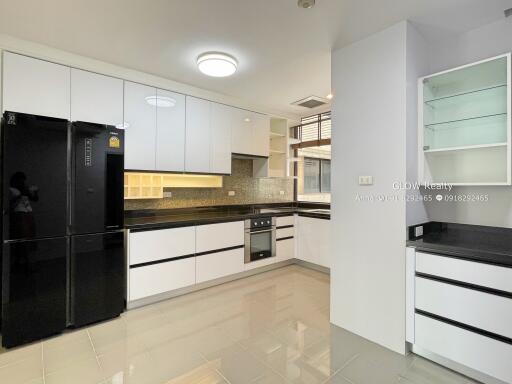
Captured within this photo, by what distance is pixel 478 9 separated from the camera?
1.80 meters

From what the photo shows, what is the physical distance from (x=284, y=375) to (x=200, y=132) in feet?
8.84

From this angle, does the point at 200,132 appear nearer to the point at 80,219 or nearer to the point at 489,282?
the point at 80,219

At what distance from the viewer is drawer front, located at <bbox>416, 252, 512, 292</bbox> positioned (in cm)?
155

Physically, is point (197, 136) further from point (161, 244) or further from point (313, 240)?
point (313, 240)

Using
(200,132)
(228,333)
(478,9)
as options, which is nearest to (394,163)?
(478,9)

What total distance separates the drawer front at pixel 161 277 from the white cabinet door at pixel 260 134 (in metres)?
1.86

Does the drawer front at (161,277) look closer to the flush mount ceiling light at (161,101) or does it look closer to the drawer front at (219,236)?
the drawer front at (219,236)

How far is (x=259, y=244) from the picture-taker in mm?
3754

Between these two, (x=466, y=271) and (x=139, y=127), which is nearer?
(x=466, y=271)

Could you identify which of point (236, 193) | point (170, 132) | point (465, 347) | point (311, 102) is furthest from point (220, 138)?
point (465, 347)

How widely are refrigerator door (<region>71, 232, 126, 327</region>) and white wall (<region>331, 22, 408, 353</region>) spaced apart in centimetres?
200

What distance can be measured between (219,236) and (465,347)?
244cm

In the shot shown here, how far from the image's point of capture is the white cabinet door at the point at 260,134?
13.0ft

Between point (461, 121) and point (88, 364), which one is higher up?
point (461, 121)
